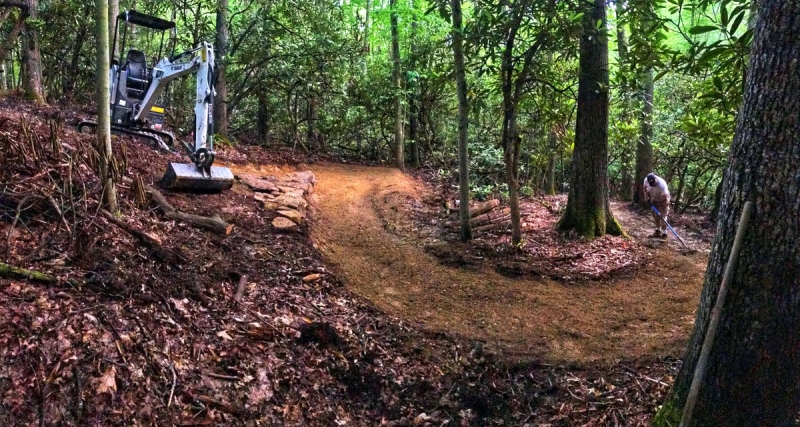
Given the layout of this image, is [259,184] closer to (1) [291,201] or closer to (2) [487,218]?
(1) [291,201]

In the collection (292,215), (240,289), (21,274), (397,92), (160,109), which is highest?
(397,92)

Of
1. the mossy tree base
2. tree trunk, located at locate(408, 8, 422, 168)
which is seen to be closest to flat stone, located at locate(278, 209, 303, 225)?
Answer: the mossy tree base

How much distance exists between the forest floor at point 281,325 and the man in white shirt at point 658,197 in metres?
2.01

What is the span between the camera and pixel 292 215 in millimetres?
7879

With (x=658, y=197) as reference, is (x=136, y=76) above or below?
above

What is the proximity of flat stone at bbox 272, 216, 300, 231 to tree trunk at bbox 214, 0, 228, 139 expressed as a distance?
18.9 feet

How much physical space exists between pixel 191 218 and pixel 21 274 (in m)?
2.54

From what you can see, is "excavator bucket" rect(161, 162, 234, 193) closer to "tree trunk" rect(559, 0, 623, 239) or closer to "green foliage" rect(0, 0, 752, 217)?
"green foliage" rect(0, 0, 752, 217)

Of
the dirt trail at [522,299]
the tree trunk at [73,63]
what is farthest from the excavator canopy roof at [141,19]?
the tree trunk at [73,63]

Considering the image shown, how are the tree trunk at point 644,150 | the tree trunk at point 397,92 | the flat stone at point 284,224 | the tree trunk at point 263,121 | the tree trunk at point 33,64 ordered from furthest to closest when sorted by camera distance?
the tree trunk at point 263,121 < the tree trunk at point 397,92 < the tree trunk at point 644,150 < the tree trunk at point 33,64 < the flat stone at point 284,224

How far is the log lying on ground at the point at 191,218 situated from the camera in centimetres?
634

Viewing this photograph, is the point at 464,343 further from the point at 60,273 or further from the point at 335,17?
the point at 335,17

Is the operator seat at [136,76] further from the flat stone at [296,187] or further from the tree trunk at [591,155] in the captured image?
the tree trunk at [591,155]

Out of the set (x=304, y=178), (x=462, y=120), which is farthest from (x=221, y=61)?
(x=462, y=120)
